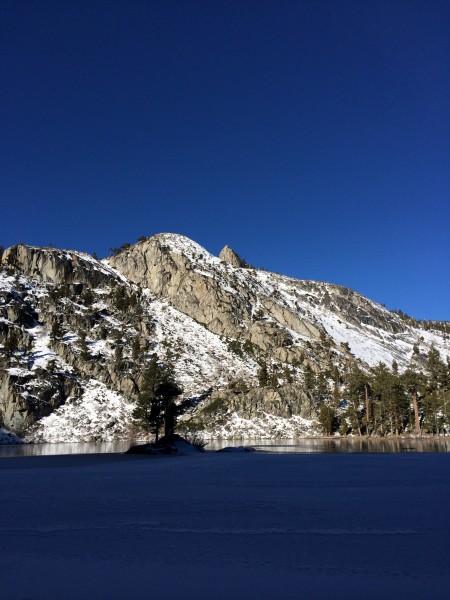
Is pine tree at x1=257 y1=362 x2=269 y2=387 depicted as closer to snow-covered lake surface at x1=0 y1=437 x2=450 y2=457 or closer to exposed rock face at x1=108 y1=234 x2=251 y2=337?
exposed rock face at x1=108 y1=234 x2=251 y2=337

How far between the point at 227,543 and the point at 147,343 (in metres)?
122

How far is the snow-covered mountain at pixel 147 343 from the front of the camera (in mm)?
100688

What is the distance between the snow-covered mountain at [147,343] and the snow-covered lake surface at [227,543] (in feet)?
271

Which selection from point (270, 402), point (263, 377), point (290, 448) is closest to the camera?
point (290, 448)

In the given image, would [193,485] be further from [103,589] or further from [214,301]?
[214,301]

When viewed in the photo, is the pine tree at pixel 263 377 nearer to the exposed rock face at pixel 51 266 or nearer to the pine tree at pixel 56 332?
the pine tree at pixel 56 332

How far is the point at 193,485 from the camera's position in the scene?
18.6m


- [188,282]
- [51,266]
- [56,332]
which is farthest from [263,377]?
[51,266]

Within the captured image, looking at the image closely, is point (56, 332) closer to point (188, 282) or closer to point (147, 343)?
point (147, 343)

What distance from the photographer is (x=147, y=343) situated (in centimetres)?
12888

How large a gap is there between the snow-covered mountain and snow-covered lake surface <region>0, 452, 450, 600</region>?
82635 mm

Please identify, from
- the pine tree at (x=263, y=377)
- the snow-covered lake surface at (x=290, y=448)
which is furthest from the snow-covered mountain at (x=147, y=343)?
the snow-covered lake surface at (x=290, y=448)

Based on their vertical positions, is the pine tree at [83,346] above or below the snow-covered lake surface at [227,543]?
above

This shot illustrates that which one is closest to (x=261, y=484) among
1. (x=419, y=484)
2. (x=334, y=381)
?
(x=419, y=484)
